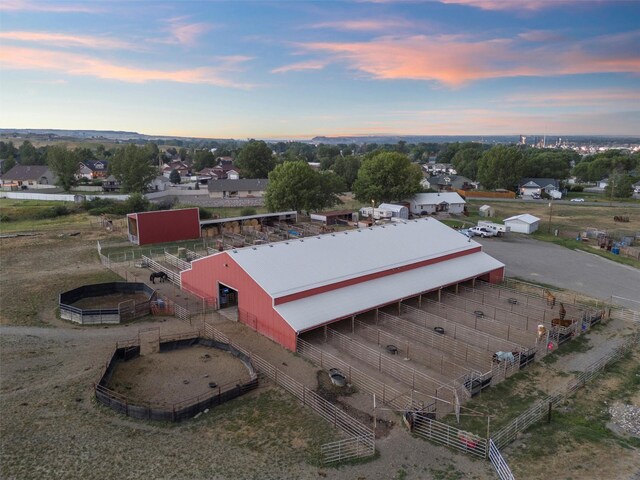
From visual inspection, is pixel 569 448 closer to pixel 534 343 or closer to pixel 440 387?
pixel 440 387

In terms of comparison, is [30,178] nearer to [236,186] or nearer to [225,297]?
[236,186]

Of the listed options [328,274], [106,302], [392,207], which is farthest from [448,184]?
[106,302]

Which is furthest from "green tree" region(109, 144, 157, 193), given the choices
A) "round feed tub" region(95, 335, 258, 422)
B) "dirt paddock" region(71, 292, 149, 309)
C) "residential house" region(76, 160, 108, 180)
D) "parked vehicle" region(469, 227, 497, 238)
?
"round feed tub" region(95, 335, 258, 422)

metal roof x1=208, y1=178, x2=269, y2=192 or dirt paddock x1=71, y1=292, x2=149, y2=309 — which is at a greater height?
metal roof x1=208, y1=178, x2=269, y2=192

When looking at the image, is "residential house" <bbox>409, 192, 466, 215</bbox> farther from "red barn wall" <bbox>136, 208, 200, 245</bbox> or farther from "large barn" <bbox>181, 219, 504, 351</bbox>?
"red barn wall" <bbox>136, 208, 200, 245</bbox>

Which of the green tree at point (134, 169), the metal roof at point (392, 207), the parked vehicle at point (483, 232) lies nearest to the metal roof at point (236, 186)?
the green tree at point (134, 169)
